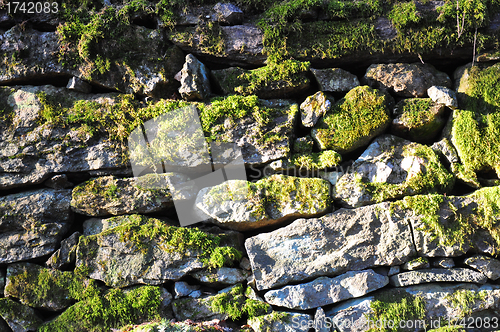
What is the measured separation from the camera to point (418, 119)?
4.60m

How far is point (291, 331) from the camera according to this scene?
3.95 metres

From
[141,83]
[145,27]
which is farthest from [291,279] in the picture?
[145,27]

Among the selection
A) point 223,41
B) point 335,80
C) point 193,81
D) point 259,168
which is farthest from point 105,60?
point 335,80

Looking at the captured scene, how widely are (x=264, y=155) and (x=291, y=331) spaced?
217 cm

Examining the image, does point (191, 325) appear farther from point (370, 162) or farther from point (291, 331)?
point (370, 162)

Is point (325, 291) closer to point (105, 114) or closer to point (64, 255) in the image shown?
point (64, 255)

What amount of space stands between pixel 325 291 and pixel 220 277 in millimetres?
1286

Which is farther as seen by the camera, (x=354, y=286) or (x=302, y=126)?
(x=302, y=126)

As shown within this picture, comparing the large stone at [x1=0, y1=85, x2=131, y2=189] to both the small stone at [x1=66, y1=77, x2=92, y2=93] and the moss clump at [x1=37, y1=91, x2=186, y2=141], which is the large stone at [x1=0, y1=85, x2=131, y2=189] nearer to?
the moss clump at [x1=37, y1=91, x2=186, y2=141]

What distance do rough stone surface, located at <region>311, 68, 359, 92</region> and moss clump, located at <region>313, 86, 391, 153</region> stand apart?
0.25m

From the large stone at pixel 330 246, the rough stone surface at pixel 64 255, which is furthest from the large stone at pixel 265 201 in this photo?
the rough stone surface at pixel 64 255

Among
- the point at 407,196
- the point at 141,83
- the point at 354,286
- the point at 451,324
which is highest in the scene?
the point at 141,83

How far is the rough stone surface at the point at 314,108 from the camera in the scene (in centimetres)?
467

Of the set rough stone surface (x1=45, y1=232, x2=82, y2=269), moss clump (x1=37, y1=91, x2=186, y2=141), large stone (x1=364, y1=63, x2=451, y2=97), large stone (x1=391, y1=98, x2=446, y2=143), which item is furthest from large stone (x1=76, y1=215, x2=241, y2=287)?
large stone (x1=364, y1=63, x2=451, y2=97)
